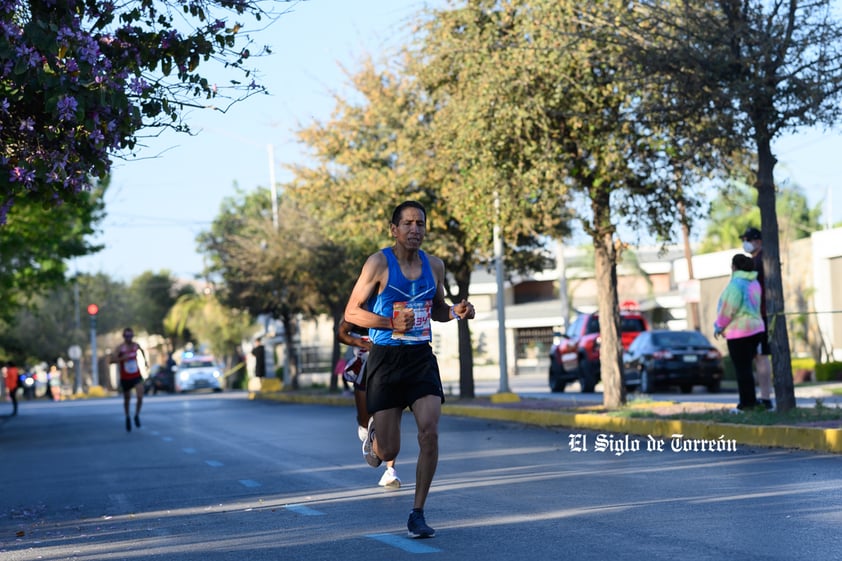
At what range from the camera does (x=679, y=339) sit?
30.3 meters

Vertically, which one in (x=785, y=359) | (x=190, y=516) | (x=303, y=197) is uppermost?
(x=303, y=197)

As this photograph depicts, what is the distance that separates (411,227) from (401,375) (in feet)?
2.94

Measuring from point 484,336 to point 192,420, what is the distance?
43.5 meters

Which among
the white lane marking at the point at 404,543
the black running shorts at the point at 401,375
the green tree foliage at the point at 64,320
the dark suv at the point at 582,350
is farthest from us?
the green tree foliage at the point at 64,320

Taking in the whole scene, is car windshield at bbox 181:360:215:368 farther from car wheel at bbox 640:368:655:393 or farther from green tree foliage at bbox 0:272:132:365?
car wheel at bbox 640:368:655:393

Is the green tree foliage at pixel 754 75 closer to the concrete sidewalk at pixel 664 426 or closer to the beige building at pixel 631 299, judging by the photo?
the concrete sidewalk at pixel 664 426

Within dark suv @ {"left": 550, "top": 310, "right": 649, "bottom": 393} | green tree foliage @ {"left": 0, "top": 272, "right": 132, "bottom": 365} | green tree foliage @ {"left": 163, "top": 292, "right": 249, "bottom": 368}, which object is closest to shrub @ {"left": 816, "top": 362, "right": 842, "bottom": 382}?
dark suv @ {"left": 550, "top": 310, "right": 649, "bottom": 393}

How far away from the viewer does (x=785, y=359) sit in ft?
52.6

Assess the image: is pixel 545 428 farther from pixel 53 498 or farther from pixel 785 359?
pixel 53 498

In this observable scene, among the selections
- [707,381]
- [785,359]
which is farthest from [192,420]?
[785,359]

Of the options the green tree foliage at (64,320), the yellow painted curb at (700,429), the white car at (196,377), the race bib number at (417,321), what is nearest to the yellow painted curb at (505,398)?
the yellow painted curb at (700,429)

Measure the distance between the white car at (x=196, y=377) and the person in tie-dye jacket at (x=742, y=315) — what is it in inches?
1960

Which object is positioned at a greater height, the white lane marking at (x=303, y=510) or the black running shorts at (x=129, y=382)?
the black running shorts at (x=129, y=382)

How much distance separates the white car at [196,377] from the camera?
212 feet
